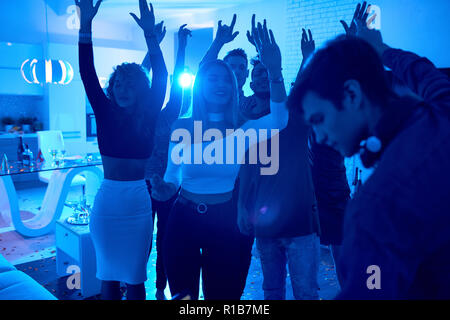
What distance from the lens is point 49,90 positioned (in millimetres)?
5684

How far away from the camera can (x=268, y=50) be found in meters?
1.31

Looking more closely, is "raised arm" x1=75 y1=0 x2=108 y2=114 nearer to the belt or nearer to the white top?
the white top

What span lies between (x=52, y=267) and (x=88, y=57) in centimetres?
208

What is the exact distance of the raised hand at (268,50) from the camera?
1295 mm

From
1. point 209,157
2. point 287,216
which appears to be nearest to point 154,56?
point 209,157

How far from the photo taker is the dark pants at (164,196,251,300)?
144cm

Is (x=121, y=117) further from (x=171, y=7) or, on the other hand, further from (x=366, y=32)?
(x=171, y=7)

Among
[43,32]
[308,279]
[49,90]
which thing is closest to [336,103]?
[308,279]

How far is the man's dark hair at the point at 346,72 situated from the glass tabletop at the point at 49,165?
2.91 meters

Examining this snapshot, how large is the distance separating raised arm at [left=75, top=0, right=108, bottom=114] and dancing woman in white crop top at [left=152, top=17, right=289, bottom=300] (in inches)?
13.3
